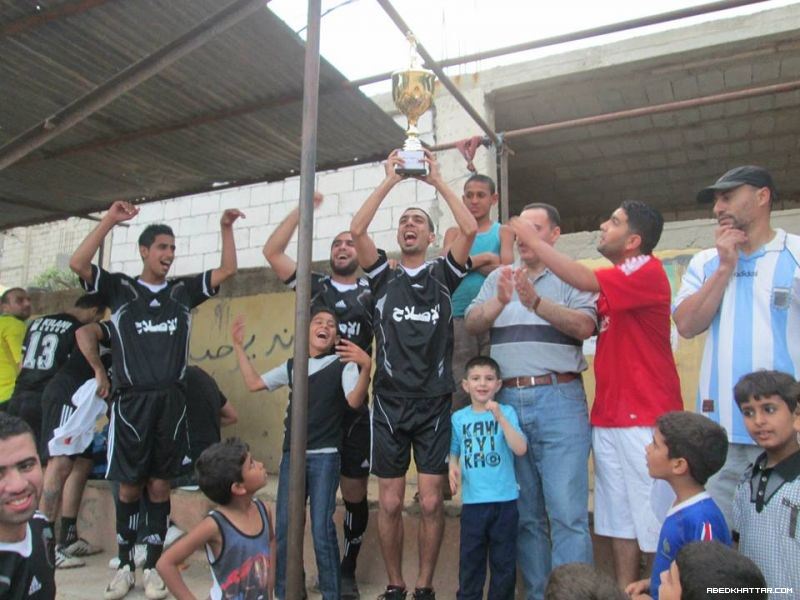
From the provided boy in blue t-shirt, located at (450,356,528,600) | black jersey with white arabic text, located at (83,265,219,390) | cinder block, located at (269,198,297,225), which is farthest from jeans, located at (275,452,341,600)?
cinder block, located at (269,198,297,225)

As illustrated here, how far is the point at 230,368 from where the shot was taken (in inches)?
217

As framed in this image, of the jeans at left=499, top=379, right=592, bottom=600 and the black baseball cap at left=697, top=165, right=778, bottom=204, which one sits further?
the jeans at left=499, top=379, right=592, bottom=600

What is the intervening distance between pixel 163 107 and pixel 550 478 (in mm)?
3092

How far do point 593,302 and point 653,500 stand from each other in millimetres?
865

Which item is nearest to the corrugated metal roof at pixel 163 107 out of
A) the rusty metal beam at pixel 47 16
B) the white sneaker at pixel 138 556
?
the rusty metal beam at pixel 47 16

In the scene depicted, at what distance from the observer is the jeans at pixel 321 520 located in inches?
124


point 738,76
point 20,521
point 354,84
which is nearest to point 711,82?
point 738,76

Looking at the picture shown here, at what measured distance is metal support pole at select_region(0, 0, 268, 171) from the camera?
305 cm

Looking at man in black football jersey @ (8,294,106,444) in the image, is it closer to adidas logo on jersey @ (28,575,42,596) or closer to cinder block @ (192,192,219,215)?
adidas logo on jersey @ (28,575,42,596)

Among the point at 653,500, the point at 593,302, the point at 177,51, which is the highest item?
the point at 177,51

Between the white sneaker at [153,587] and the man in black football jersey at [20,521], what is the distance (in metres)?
1.55

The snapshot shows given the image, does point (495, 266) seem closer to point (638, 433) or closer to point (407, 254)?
point (407, 254)

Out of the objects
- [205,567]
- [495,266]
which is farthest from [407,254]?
[205,567]

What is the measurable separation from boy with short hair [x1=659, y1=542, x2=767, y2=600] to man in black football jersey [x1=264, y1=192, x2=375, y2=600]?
1.86 meters
